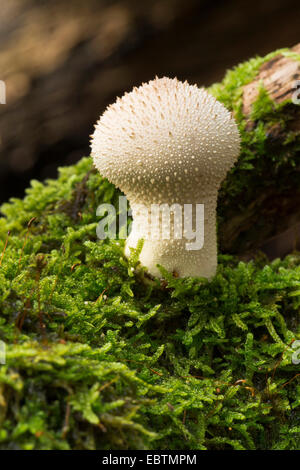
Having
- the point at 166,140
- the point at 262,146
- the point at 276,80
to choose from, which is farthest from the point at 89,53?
the point at 166,140

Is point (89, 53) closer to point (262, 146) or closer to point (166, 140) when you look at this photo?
point (262, 146)

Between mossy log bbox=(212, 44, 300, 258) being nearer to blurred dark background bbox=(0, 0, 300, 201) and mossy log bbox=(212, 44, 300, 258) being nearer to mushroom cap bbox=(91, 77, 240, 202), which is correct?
mushroom cap bbox=(91, 77, 240, 202)

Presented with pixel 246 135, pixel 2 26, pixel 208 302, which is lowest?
pixel 208 302

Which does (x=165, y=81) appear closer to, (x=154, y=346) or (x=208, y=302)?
(x=208, y=302)

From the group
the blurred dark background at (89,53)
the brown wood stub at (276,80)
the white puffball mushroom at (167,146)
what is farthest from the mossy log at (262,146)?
the blurred dark background at (89,53)

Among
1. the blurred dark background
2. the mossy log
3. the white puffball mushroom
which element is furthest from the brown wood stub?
the blurred dark background
